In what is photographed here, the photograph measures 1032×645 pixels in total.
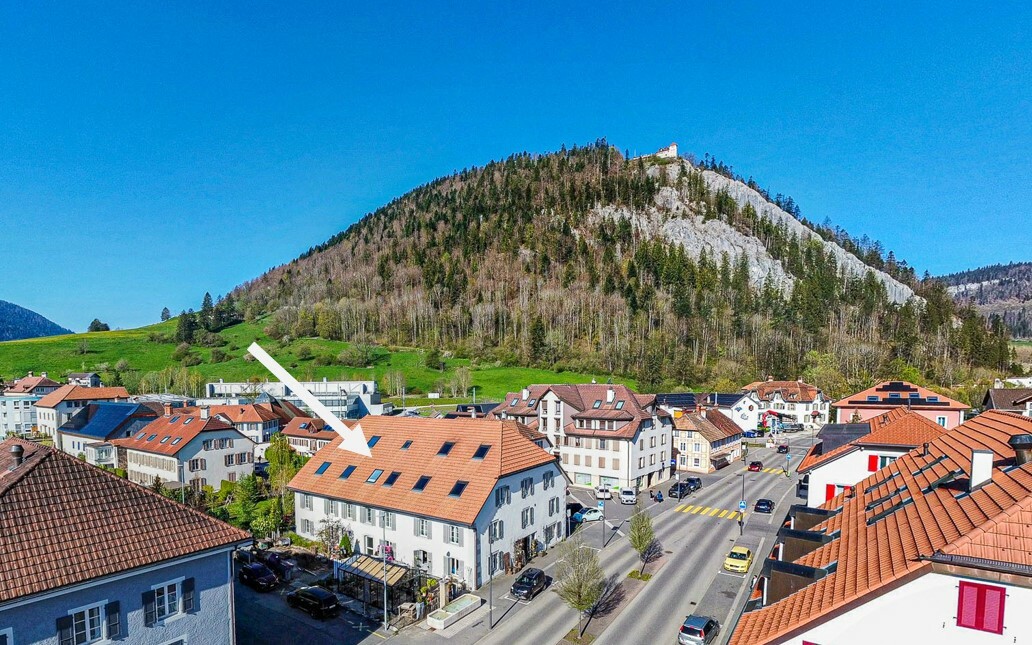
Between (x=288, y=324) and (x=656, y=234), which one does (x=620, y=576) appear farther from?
(x=656, y=234)

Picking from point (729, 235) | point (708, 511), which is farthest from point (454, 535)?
point (729, 235)

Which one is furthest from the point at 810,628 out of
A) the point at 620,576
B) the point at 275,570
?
the point at 275,570

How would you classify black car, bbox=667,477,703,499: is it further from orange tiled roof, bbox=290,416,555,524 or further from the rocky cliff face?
the rocky cliff face

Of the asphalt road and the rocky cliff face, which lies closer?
the asphalt road

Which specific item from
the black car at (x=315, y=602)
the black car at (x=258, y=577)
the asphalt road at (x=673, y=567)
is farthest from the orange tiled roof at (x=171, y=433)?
the asphalt road at (x=673, y=567)

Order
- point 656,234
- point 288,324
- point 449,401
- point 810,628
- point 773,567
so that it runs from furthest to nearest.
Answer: point 656,234 < point 288,324 < point 449,401 < point 773,567 < point 810,628

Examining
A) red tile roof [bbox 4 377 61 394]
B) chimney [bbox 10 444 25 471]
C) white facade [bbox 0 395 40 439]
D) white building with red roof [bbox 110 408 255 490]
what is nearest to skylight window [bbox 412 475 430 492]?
chimney [bbox 10 444 25 471]

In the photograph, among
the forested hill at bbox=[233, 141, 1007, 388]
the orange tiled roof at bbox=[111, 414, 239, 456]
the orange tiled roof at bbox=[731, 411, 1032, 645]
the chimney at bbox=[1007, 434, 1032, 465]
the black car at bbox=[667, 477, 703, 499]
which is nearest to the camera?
the orange tiled roof at bbox=[731, 411, 1032, 645]

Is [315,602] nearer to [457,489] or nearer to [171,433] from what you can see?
[457,489]
